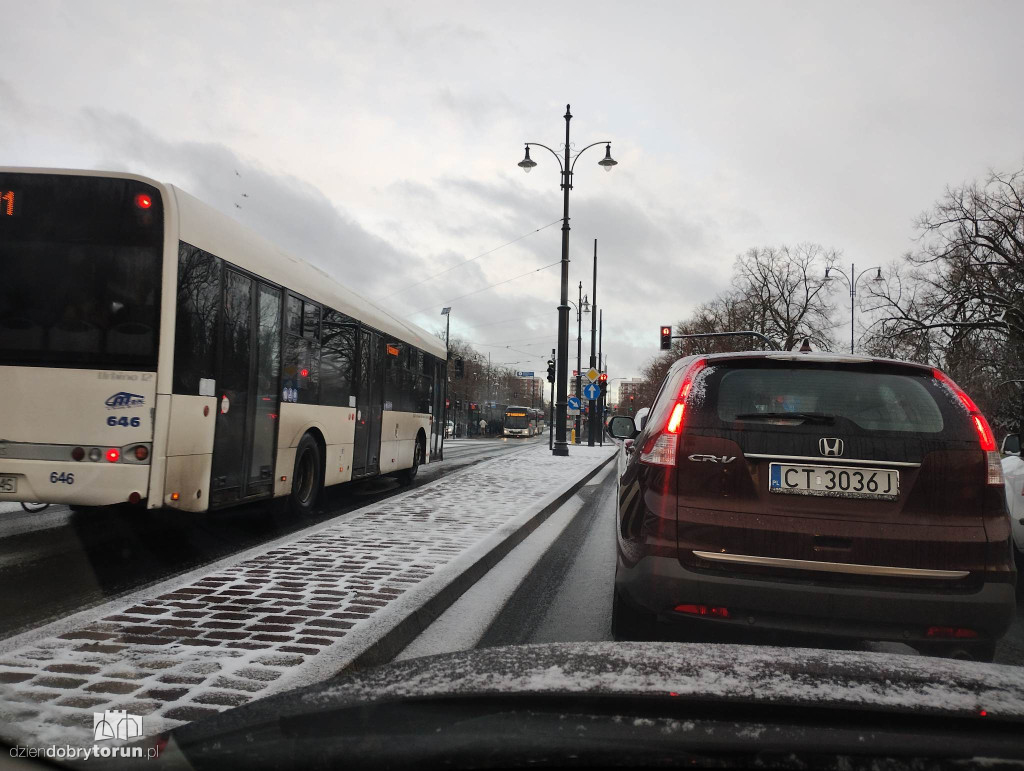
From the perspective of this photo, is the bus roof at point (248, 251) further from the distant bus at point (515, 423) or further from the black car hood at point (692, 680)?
the distant bus at point (515, 423)

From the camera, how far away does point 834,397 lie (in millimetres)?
3641

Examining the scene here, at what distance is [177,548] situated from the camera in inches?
279

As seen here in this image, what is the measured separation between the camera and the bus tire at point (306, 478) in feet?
28.6

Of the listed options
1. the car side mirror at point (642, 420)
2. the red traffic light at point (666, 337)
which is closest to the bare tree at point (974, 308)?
the red traffic light at point (666, 337)

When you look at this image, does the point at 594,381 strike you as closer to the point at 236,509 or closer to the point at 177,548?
the point at 236,509

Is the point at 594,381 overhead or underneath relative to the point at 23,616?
overhead

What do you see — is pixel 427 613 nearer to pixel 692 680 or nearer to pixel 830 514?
pixel 830 514

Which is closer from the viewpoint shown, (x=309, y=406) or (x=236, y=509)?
(x=309, y=406)

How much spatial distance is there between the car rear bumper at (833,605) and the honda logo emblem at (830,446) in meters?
0.57

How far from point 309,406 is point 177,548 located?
2.27 meters

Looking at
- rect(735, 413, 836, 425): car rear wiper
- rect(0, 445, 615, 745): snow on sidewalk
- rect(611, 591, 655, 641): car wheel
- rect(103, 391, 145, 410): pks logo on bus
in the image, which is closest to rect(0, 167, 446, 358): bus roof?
rect(103, 391, 145, 410): pks logo on bus

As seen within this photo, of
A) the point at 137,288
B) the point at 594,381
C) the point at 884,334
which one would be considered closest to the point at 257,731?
the point at 137,288

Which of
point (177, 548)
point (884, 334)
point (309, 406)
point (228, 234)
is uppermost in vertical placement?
point (884, 334)

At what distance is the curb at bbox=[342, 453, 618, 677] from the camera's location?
3.67 metres
